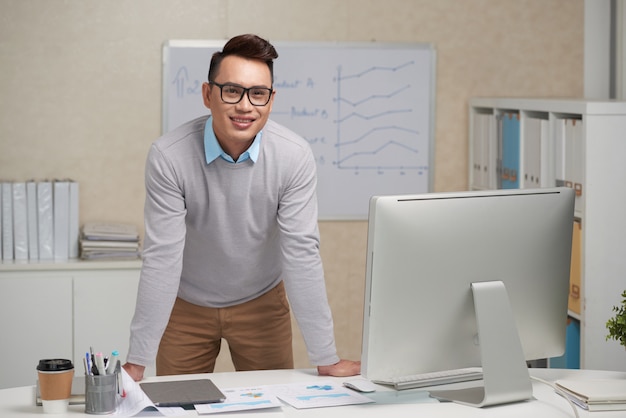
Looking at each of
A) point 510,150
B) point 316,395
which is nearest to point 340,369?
point 316,395

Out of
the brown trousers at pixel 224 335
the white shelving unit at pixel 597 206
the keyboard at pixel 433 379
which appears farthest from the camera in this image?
the white shelving unit at pixel 597 206

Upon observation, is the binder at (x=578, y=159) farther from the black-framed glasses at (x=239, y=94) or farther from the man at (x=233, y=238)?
the black-framed glasses at (x=239, y=94)

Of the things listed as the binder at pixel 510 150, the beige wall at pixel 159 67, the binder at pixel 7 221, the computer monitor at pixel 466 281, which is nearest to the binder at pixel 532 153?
the binder at pixel 510 150

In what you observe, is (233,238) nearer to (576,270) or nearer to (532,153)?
(576,270)

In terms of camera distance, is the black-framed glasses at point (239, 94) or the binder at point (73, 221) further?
the binder at point (73, 221)

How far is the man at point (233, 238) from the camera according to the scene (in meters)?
2.43

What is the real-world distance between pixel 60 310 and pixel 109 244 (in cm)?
36

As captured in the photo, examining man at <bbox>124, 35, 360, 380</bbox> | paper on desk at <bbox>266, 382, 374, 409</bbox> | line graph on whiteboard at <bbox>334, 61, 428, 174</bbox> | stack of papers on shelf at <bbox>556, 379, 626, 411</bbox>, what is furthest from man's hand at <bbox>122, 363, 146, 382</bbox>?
line graph on whiteboard at <bbox>334, 61, 428, 174</bbox>

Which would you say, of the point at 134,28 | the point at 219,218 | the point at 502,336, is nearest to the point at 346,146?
the point at 134,28

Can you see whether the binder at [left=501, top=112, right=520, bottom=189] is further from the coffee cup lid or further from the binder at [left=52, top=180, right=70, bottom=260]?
the coffee cup lid

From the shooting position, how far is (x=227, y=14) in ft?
14.3

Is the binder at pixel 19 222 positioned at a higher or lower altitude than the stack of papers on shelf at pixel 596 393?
higher

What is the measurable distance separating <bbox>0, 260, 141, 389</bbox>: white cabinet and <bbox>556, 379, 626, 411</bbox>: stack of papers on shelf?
2278 millimetres

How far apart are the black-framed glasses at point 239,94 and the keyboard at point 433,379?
79 cm
